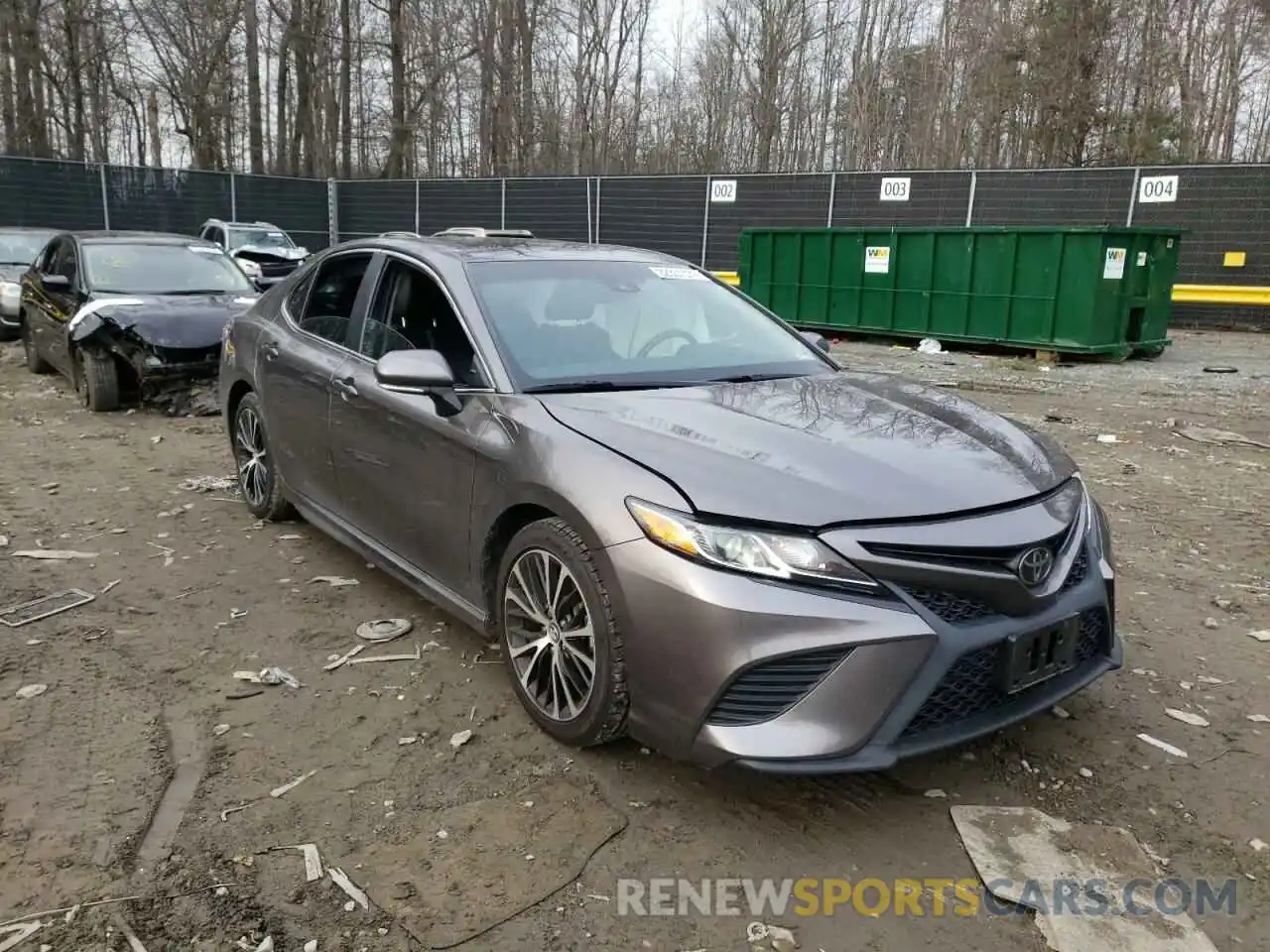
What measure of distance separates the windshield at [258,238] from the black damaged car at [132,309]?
9.40 meters

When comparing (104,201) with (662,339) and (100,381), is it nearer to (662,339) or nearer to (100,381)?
(100,381)

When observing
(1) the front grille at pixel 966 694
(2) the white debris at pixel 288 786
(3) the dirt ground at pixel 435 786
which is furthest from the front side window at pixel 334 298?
(1) the front grille at pixel 966 694

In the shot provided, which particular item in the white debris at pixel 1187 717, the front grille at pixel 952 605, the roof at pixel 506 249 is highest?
the roof at pixel 506 249

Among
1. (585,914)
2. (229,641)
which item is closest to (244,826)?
(585,914)

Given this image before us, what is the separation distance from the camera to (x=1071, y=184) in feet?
58.4

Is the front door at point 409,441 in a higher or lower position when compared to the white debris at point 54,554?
higher

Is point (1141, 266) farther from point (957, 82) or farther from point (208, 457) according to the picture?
point (957, 82)

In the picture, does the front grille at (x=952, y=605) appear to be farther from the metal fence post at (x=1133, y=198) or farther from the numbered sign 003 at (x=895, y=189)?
the numbered sign 003 at (x=895, y=189)

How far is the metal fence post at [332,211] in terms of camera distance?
27594mm

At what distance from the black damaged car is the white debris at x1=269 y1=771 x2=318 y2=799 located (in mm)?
6345

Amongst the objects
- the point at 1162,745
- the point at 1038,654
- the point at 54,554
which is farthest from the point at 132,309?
the point at 1162,745

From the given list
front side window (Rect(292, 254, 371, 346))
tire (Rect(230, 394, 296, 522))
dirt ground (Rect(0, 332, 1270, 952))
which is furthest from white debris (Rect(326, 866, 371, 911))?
tire (Rect(230, 394, 296, 522))

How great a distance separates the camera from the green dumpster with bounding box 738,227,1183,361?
12836 mm

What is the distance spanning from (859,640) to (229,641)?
9.01 feet
